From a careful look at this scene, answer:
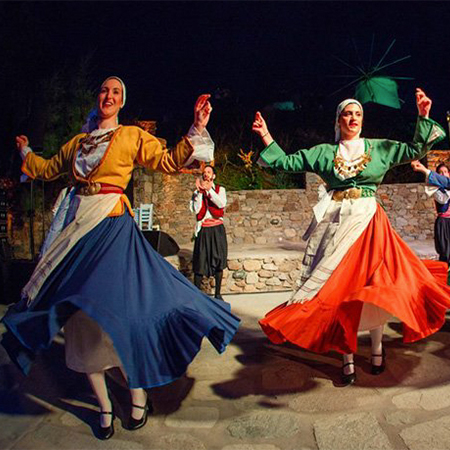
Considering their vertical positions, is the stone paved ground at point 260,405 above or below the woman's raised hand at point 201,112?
below

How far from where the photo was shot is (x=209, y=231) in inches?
218

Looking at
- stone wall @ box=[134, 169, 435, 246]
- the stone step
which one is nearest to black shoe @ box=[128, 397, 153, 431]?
the stone step

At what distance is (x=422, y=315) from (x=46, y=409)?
219 cm

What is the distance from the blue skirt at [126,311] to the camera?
6.49 feet

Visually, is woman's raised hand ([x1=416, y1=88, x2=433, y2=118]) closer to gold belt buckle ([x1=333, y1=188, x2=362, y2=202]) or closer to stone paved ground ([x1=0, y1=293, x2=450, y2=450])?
gold belt buckle ([x1=333, y1=188, x2=362, y2=202])

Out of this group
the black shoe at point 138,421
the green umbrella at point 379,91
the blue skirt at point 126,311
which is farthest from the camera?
the green umbrella at point 379,91

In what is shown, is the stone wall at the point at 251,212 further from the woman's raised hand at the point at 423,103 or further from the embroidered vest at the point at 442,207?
the woman's raised hand at the point at 423,103

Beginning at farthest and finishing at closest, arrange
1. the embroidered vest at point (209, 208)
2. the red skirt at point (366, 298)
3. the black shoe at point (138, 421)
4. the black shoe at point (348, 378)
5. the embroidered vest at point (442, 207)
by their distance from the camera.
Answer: the embroidered vest at point (442, 207) → the embroidered vest at point (209, 208) → the black shoe at point (348, 378) → the red skirt at point (366, 298) → the black shoe at point (138, 421)

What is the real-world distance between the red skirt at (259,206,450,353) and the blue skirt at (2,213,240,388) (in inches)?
19.2

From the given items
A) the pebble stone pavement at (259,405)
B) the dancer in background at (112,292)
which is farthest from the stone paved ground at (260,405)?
the dancer in background at (112,292)

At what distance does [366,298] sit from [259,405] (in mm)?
850

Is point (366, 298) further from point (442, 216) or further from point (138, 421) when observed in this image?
point (442, 216)

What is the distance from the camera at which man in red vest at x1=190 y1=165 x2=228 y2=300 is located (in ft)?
17.9

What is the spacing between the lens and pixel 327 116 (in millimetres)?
15039
